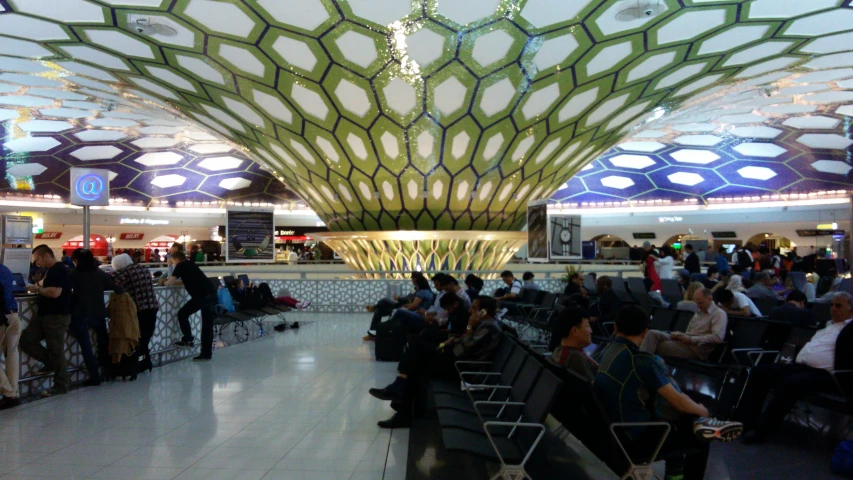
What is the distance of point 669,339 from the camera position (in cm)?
533

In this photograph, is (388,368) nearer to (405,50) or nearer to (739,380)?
(739,380)

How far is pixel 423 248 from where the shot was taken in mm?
15266

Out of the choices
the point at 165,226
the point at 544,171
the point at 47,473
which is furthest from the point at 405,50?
the point at 165,226

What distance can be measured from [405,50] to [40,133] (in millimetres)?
19124

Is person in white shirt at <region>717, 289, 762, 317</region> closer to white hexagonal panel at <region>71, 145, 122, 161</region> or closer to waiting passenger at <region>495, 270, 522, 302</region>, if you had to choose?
waiting passenger at <region>495, 270, 522, 302</region>

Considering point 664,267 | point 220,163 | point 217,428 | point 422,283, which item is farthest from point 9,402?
point 220,163

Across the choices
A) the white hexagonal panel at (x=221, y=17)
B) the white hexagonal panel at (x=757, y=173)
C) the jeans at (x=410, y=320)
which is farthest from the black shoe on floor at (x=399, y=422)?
the white hexagonal panel at (x=757, y=173)

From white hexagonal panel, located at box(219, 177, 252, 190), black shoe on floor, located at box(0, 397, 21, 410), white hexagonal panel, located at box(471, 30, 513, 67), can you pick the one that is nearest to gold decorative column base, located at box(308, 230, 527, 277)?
white hexagonal panel, located at box(471, 30, 513, 67)

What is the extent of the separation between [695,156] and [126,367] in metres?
28.0

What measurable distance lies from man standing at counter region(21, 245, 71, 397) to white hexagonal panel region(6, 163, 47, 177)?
83.2 feet

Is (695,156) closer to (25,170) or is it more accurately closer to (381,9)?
(381,9)

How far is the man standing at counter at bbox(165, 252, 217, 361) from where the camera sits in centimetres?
751

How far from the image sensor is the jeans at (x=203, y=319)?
7.58 meters

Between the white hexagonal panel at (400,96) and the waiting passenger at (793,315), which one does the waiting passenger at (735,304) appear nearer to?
the waiting passenger at (793,315)
